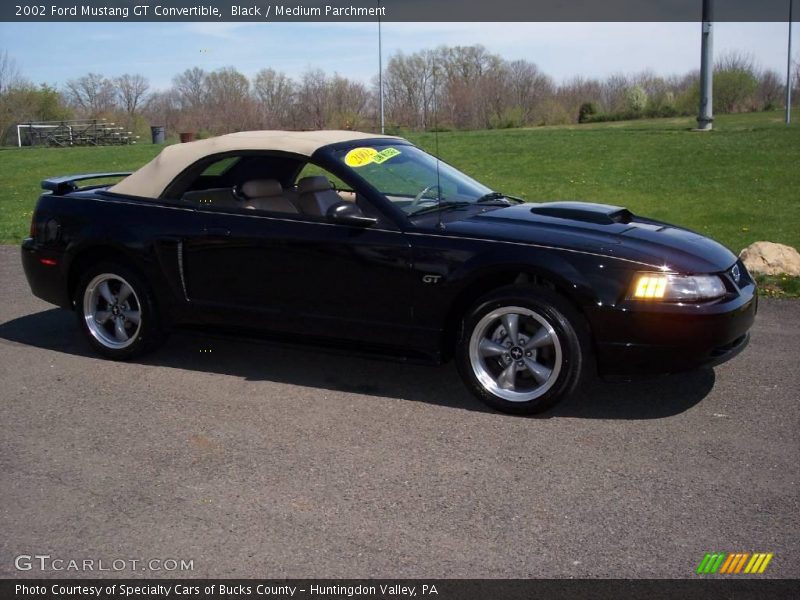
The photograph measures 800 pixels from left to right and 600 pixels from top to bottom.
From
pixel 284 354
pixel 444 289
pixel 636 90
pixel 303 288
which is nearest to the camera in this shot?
pixel 444 289

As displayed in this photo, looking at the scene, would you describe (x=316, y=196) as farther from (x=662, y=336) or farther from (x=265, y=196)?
(x=662, y=336)

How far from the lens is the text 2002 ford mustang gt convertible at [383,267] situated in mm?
4938

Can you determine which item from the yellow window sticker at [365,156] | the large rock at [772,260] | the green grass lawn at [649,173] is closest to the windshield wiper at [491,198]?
the yellow window sticker at [365,156]

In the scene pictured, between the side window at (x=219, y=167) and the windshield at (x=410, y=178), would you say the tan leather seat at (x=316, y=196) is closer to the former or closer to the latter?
the windshield at (x=410, y=178)

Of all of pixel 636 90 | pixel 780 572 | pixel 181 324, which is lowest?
pixel 780 572

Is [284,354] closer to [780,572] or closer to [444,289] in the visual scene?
[444,289]

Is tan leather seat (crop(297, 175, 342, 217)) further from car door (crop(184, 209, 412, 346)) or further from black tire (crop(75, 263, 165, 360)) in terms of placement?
black tire (crop(75, 263, 165, 360))

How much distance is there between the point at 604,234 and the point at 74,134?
1858 inches

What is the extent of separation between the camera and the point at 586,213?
5711mm

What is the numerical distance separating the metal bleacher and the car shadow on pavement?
41155 millimetres

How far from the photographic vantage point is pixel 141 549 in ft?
11.7

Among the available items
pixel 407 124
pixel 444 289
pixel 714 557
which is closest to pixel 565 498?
pixel 714 557

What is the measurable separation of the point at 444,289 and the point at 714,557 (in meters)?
2.29

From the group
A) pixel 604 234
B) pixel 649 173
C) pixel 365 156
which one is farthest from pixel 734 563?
pixel 649 173
